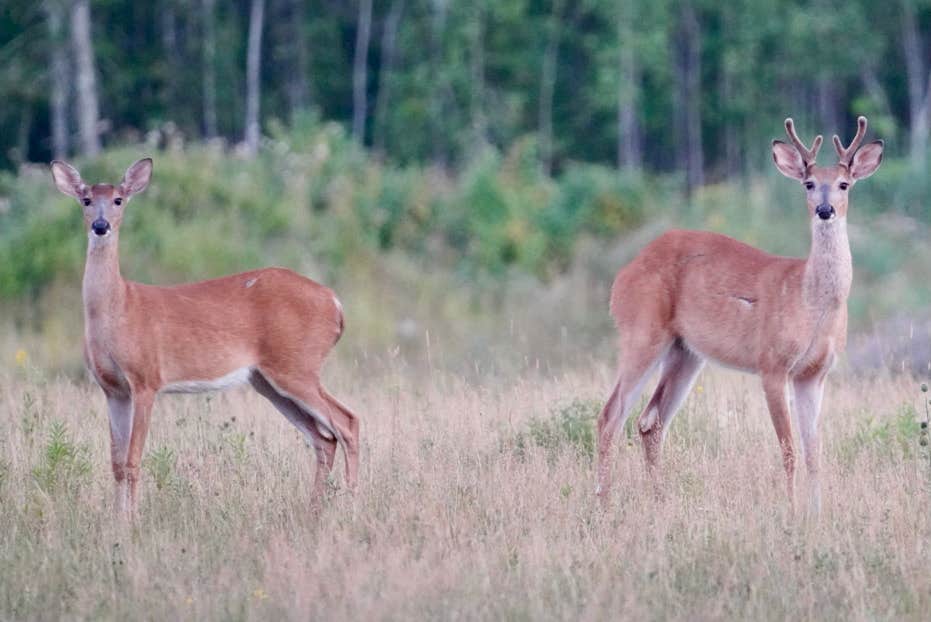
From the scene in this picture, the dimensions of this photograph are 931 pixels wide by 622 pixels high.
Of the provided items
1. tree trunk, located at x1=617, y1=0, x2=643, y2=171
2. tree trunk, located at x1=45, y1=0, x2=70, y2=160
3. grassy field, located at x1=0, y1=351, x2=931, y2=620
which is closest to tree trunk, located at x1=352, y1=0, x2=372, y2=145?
tree trunk, located at x1=617, y1=0, x2=643, y2=171

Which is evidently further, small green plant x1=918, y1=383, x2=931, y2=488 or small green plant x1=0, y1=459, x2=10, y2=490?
small green plant x1=0, y1=459, x2=10, y2=490

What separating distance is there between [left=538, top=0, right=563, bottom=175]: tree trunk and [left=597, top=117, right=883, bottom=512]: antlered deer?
98.5 feet

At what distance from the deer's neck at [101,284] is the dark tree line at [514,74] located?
1006 inches

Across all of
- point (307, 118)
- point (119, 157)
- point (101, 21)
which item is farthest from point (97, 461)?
point (101, 21)

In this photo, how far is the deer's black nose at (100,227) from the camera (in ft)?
29.0

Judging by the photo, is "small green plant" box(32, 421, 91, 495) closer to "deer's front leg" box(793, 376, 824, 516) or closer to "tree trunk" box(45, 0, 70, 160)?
"deer's front leg" box(793, 376, 824, 516)

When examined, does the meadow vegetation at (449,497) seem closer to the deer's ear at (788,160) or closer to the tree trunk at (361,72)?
the deer's ear at (788,160)

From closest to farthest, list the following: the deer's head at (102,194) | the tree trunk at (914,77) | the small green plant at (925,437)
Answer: the small green plant at (925,437), the deer's head at (102,194), the tree trunk at (914,77)

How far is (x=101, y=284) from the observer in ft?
29.0

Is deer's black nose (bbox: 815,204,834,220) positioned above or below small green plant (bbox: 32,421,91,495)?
above

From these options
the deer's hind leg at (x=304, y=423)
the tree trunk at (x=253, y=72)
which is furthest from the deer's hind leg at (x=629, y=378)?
the tree trunk at (x=253, y=72)

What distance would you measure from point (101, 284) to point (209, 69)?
28.0m

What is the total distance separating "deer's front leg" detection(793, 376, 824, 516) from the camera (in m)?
8.64

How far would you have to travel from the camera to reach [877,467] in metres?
8.96
